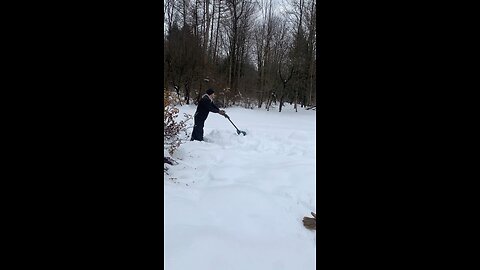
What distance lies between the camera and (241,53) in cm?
2488

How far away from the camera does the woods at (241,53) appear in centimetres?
1969

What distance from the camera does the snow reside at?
7.43ft

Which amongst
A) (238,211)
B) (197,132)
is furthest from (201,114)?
(238,211)

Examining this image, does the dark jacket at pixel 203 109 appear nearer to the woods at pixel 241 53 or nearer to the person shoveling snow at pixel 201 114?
the person shoveling snow at pixel 201 114

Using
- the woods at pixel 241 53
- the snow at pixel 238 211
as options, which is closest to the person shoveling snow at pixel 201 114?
the snow at pixel 238 211

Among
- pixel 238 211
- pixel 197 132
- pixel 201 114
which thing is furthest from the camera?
pixel 197 132

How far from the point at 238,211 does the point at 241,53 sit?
22.8 meters

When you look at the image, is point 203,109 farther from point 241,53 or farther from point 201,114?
point 241,53

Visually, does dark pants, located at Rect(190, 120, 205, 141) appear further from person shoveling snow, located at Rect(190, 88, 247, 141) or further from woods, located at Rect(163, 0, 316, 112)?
woods, located at Rect(163, 0, 316, 112)

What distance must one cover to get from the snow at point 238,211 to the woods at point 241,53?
14.0 m

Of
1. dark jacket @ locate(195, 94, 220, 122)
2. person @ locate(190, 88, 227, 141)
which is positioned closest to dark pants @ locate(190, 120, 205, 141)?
person @ locate(190, 88, 227, 141)

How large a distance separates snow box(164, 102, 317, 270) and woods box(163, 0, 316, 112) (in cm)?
1400

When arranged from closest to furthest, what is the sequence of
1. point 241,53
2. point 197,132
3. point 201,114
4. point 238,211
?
1. point 238,211
2. point 201,114
3. point 197,132
4. point 241,53
